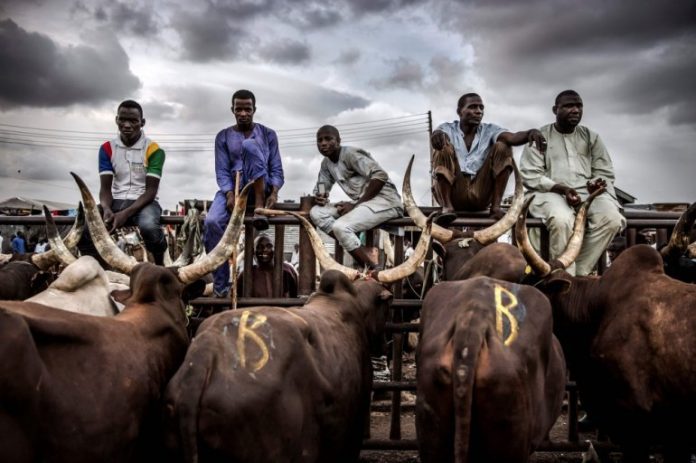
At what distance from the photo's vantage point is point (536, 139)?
258 inches

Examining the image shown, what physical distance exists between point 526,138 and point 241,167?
287 centimetres

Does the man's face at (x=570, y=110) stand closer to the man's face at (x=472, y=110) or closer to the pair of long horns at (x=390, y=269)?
the man's face at (x=472, y=110)

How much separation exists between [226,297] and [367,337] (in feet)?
5.58

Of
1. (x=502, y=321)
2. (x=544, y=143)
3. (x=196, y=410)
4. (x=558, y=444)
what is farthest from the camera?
(x=544, y=143)

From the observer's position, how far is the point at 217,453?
3537mm

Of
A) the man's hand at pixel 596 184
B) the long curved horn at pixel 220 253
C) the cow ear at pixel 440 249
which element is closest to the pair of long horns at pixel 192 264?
the long curved horn at pixel 220 253

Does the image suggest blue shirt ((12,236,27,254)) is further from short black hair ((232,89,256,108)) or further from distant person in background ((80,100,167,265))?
short black hair ((232,89,256,108))

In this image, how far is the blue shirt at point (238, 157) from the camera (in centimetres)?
676

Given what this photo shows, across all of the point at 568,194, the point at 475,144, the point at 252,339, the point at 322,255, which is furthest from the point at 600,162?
the point at 252,339

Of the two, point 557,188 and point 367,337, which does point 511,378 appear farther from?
point 557,188

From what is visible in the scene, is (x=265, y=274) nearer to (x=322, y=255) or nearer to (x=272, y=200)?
(x=272, y=200)

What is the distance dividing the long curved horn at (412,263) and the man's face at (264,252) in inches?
112

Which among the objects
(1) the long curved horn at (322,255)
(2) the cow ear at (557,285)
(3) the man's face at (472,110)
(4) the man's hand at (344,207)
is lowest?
(2) the cow ear at (557,285)

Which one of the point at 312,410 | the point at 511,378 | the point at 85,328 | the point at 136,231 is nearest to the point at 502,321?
the point at 511,378
